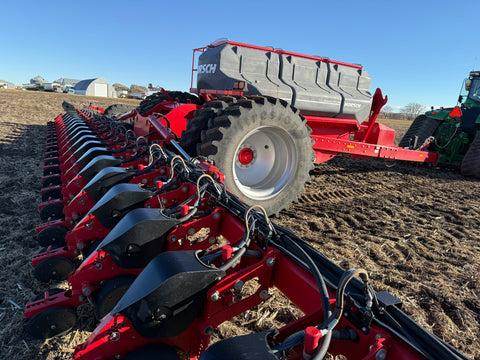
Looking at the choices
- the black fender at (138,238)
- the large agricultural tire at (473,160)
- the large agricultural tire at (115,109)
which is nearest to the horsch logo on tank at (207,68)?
the black fender at (138,238)

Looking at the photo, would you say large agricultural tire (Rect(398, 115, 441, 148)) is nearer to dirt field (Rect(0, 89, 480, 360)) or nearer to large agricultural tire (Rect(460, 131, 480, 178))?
large agricultural tire (Rect(460, 131, 480, 178))

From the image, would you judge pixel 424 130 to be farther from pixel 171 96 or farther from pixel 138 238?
pixel 138 238

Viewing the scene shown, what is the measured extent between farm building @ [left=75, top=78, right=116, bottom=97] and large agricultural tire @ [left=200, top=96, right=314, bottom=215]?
55907 mm

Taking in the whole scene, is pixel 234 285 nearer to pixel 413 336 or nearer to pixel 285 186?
pixel 413 336

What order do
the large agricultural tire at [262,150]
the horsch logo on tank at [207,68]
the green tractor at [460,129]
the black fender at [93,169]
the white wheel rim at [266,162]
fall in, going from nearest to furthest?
the black fender at [93,169], the large agricultural tire at [262,150], the white wheel rim at [266,162], the horsch logo on tank at [207,68], the green tractor at [460,129]

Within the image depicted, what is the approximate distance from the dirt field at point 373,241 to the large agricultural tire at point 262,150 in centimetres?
41

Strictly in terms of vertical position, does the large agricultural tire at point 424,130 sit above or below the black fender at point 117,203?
above

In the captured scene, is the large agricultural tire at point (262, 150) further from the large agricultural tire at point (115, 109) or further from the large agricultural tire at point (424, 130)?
the large agricultural tire at point (115, 109)

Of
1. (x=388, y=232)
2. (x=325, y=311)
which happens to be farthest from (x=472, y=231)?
(x=325, y=311)

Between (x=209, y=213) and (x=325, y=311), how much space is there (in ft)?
3.81

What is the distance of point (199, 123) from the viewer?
377 centimetres

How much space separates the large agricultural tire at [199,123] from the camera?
3.68 m

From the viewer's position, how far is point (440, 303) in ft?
7.92

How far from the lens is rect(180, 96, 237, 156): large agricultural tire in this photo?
12.1 feet
